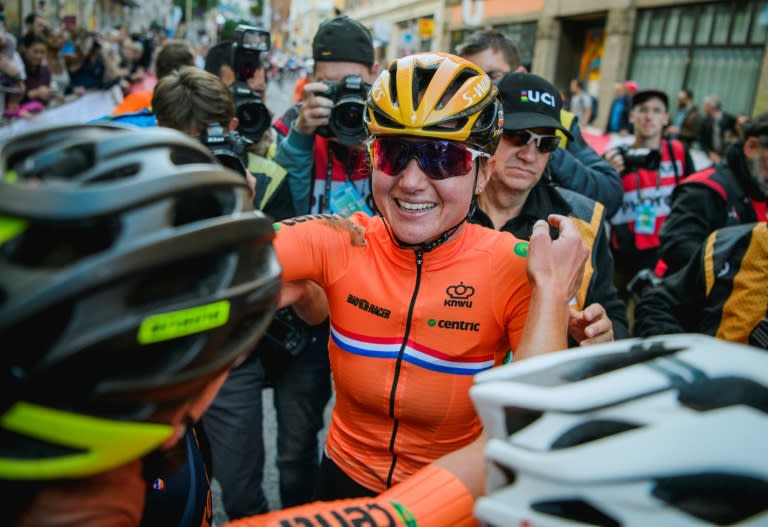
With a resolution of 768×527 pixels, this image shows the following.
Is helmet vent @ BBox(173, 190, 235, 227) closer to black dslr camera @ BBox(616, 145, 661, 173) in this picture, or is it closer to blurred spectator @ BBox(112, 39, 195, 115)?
blurred spectator @ BBox(112, 39, 195, 115)

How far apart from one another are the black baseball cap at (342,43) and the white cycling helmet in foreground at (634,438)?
9.31ft

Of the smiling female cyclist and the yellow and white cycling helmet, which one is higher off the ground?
the yellow and white cycling helmet

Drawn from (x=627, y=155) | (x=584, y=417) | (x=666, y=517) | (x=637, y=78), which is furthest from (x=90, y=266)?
(x=637, y=78)

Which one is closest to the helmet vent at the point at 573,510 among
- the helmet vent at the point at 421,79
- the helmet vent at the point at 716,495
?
the helmet vent at the point at 716,495

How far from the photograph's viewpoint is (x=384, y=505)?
1056 mm

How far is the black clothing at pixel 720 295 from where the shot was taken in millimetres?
2320

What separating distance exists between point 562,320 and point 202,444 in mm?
1028

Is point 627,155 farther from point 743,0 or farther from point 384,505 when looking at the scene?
point 743,0

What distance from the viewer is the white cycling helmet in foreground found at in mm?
768

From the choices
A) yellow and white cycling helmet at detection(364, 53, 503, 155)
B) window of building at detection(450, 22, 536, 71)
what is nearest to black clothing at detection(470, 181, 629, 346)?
yellow and white cycling helmet at detection(364, 53, 503, 155)

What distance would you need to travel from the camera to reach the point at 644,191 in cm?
439

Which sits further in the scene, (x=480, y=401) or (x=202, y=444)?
(x=202, y=444)

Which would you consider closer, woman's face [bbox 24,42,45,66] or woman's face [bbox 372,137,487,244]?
woman's face [bbox 372,137,487,244]

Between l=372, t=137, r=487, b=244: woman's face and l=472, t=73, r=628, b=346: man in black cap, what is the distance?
68cm
